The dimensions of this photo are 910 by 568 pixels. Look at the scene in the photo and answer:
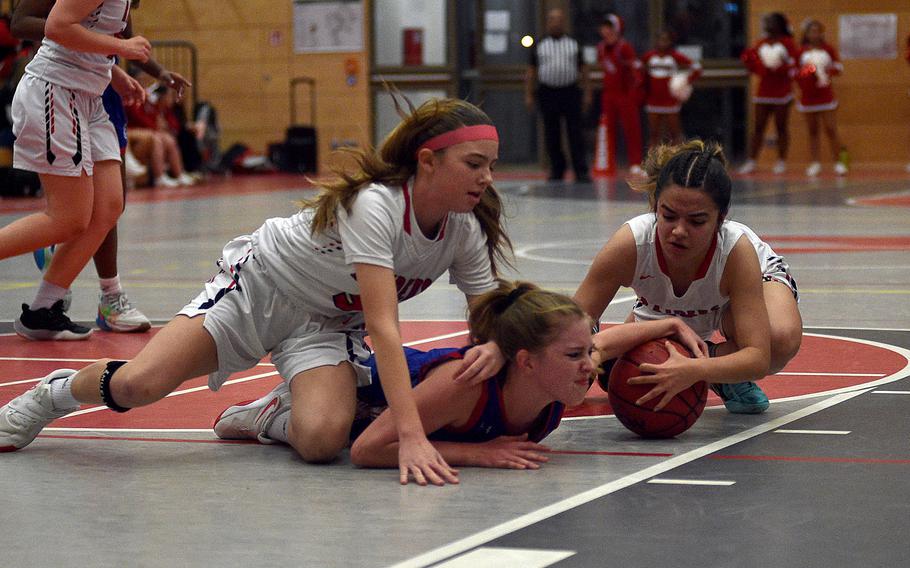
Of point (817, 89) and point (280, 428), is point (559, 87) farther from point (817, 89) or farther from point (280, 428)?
point (280, 428)

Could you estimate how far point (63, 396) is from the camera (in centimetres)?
423

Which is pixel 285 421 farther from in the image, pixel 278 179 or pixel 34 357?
pixel 278 179

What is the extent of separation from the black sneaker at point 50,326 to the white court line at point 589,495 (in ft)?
10.8

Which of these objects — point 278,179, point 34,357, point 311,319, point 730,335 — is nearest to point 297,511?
point 311,319

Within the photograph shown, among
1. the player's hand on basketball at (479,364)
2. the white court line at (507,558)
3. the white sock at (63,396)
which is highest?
the player's hand on basketball at (479,364)

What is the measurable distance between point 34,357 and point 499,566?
3.52 meters

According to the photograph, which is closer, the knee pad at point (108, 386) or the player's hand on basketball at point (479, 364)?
the player's hand on basketball at point (479, 364)

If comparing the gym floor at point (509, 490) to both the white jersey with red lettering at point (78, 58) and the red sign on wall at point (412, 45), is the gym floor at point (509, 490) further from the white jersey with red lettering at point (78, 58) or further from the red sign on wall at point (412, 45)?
the red sign on wall at point (412, 45)

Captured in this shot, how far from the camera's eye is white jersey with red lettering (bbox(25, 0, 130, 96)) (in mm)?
6121

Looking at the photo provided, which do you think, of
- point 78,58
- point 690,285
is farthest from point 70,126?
point 690,285

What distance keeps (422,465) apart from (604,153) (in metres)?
16.8

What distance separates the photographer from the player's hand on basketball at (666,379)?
13.6 ft

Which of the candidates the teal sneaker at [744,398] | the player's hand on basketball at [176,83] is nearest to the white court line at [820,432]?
the teal sneaker at [744,398]

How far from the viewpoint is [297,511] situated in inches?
137
